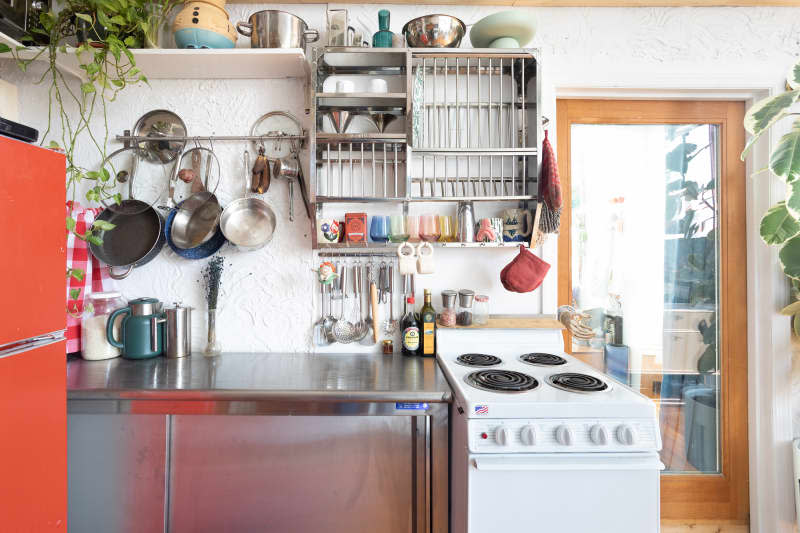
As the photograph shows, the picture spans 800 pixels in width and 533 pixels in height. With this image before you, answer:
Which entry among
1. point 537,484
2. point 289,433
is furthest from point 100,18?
point 537,484

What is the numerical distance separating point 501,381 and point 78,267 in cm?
182

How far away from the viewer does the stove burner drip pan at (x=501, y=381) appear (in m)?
1.25

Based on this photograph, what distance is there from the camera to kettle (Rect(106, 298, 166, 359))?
5.40 ft

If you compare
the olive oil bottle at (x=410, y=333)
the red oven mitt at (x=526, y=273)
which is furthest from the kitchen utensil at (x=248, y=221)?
the red oven mitt at (x=526, y=273)

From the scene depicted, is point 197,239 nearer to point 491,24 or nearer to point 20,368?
point 20,368

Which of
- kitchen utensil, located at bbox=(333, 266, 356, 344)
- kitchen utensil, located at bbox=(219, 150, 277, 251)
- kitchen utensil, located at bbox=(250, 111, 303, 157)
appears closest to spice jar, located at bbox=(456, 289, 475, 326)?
kitchen utensil, located at bbox=(333, 266, 356, 344)

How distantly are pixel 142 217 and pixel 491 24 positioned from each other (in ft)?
5.86

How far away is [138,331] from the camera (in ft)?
5.40

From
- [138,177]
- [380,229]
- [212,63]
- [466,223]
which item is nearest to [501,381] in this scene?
[466,223]

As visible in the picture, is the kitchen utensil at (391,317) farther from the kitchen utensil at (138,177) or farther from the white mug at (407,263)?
the kitchen utensil at (138,177)

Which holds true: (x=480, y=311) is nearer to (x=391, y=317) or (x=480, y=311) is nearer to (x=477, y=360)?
(x=477, y=360)

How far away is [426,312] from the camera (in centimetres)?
175

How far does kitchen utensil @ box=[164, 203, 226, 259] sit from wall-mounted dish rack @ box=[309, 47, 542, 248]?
500 millimetres

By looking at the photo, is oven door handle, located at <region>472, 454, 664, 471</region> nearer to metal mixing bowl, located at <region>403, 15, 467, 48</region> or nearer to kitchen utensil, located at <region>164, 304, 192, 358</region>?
kitchen utensil, located at <region>164, 304, 192, 358</region>
